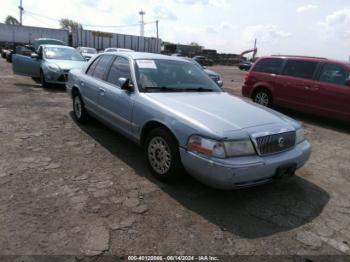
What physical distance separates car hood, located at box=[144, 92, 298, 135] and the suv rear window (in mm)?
4920

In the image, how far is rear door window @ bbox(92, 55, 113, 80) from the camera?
5.28m

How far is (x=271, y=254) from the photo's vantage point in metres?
2.74

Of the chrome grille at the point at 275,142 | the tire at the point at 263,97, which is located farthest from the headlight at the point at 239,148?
the tire at the point at 263,97

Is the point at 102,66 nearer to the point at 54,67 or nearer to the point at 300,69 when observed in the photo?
the point at 300,69

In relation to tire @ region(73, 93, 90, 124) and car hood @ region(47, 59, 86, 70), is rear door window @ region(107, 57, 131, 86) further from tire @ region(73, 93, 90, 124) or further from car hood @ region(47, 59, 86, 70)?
car hood @ region(47, 59, 86, 70)

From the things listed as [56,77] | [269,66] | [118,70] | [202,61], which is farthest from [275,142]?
[202,61]

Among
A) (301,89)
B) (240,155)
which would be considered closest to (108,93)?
(240,155)

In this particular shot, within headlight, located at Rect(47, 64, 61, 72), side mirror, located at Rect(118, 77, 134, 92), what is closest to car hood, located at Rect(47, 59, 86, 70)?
headlight, located at Rect(47, 64, 61, 72)

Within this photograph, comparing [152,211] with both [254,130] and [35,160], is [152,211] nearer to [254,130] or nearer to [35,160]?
[254,130]

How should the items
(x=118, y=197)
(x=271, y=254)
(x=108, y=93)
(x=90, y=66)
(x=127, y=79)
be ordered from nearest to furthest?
1. (x=271, y=254)
2. (x=118, y=197)
3. (x=127, y=79)
4. (x=108, y=93)
5. (x=90, y=66)

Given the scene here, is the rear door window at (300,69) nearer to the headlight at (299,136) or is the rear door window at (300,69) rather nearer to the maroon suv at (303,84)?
the maroon suv at (303,84)

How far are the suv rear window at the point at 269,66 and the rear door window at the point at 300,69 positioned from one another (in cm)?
25

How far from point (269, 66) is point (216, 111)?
19.6ft

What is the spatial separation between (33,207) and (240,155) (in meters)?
2.19
